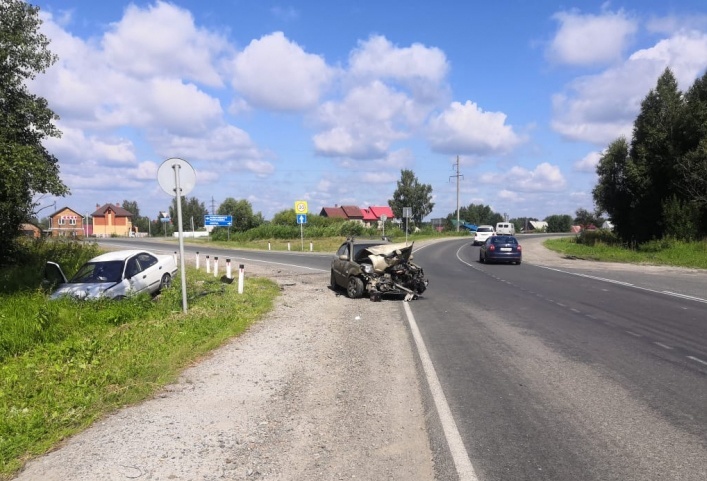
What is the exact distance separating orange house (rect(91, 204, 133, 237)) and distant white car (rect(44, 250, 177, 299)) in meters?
104

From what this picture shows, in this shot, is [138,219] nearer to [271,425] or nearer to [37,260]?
[37,260]

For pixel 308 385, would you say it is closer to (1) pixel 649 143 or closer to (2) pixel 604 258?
(2) pixel 604 258

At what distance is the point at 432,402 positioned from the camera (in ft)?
18.5

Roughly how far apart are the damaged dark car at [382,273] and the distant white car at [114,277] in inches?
212

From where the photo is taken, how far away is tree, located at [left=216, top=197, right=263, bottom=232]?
76500mm

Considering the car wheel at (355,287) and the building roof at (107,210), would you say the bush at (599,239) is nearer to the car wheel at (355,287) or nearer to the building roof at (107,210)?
the car wheel at (355,287)

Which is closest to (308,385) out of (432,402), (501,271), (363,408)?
(363,408)

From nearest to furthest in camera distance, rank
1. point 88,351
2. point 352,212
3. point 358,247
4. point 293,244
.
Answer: point 88,351, point 358,247, point 293,244, point 352,212

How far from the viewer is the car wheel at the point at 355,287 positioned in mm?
14398

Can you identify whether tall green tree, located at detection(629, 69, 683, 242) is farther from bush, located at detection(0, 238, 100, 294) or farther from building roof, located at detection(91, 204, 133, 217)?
building roof, located at detection(91, 204, 133, 217)

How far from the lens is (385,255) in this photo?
14336 mm

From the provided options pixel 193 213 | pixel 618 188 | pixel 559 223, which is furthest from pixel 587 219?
pixel 193 213

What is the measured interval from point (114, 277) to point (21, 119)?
7846 millimetres

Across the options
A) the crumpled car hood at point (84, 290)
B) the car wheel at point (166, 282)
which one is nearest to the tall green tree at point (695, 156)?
the car wheel at point (166, 282)
